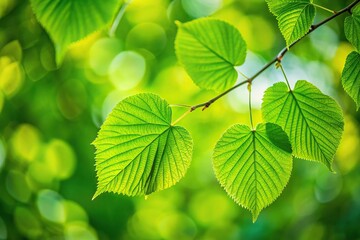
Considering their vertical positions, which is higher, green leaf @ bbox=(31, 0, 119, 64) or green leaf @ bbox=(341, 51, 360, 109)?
green leaf @ bbox=(31, 0, 119, 64)

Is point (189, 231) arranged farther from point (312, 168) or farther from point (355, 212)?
point (355, 212)

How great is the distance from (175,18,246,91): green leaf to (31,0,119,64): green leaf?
0.11 m

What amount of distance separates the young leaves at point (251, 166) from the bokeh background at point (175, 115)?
6.16 ft

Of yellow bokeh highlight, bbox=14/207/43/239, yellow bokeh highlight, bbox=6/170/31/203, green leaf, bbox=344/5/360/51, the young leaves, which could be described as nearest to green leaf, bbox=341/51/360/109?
green leaf, bbox=344/5/360/51

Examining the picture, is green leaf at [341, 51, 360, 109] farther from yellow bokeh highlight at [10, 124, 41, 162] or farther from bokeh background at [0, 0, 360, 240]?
yellow bokeh highlight at [10, 124, 41, 162]

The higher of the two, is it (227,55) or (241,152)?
(227,55)

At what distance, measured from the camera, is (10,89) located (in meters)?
2.95

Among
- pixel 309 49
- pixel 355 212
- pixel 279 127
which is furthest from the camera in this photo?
pixel 309 49

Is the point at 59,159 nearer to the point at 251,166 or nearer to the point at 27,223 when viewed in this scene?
the point at 27,223

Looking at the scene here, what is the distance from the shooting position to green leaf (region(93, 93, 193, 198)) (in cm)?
56

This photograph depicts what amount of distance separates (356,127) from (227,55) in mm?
2653

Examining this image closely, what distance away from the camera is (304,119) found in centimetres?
61

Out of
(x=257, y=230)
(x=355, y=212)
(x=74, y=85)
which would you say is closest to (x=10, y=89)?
(x=74, y=85)

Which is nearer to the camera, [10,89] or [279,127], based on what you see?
[279,127]
